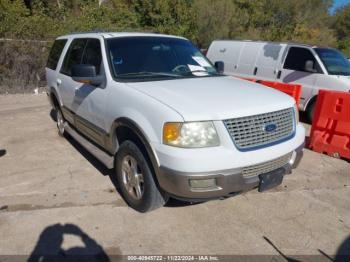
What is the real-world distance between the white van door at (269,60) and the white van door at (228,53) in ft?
2.67

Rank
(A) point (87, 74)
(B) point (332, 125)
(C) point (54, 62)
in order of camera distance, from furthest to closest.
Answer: (C) point (54, 62) < (B) point (332, 125) < (A) point (87, 74)

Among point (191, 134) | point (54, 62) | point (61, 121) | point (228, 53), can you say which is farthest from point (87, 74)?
point (228, 53)

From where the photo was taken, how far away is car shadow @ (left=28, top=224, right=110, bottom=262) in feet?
10.6

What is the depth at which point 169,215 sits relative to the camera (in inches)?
154

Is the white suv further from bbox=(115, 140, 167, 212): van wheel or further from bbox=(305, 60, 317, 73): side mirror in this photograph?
bbox=(305, 60, 317, 73): side mirror

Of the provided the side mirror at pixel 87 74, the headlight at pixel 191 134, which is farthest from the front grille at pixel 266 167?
the side mirror at pixel 87 74

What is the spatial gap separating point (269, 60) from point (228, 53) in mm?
1524

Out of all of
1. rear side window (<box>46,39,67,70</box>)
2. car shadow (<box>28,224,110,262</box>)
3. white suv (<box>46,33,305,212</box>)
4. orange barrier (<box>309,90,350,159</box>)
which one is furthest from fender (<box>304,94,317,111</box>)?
car shadow (<box>28,224,110,262</box>)

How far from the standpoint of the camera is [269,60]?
9211 millimetres

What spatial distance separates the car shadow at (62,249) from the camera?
322 centimetres

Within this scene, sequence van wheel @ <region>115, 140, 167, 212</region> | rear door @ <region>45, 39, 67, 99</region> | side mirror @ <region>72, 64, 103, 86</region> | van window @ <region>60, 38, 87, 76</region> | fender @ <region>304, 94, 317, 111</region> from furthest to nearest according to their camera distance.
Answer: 1. fender @ <region>304, 94, 317, 111</region>
2. rear door @ <region>45, 39, 67, 99</region>
3. van window @ <region>60, 38, 87, 76</region>
4. side mirror @ <region>72, 64, 103, 86</region>
5. van wheel @ <region>115, 140, 167, 212</region>

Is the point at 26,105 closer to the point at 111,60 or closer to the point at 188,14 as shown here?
the point at 111,60

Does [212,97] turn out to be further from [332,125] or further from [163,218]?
[332,125]

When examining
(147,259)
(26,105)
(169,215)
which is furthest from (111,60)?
(26,105)
